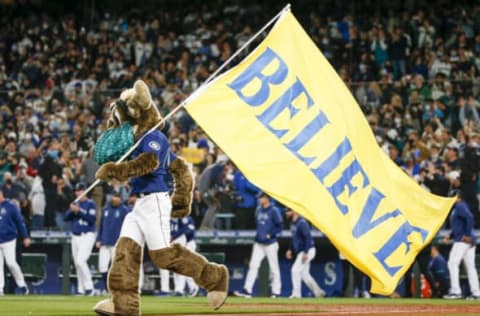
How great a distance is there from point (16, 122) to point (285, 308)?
10367mm

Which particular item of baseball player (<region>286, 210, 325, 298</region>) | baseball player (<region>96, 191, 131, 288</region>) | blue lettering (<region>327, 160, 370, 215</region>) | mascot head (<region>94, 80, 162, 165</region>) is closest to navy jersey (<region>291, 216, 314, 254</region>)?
baseball player (<region>286, 210, 325, 298</region>)

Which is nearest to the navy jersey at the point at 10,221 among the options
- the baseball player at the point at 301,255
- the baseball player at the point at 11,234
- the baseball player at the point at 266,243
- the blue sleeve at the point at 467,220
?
the baseball player at the point at 11,234

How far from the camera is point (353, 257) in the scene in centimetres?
1209

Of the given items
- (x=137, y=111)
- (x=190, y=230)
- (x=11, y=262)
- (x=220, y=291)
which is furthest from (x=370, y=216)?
(x=11, y=262)

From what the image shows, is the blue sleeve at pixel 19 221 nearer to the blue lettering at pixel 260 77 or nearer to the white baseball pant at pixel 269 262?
the white baseball pant at pixel 269 262

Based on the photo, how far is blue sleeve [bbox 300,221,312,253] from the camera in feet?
74.5

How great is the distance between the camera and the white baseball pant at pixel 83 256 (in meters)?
22.6

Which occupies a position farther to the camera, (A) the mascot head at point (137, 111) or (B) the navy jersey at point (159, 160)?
(A) the mascot head at point (137, 111)

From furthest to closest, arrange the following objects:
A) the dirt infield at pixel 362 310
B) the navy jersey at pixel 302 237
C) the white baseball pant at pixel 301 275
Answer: the white baseball pant at pixel 301 275, the navy jersey at pixel 302 237, the dirt infield at pixel 362 310

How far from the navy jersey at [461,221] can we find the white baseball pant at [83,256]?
654cm

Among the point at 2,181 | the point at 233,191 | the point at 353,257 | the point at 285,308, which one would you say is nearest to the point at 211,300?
the point at 353,257

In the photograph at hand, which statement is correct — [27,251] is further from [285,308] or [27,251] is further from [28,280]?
[285,308]

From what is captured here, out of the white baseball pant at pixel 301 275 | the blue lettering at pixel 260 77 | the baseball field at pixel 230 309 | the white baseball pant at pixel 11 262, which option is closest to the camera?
the blue lettering at pixel 260 77

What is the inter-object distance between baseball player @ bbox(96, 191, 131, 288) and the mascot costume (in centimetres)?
1077
